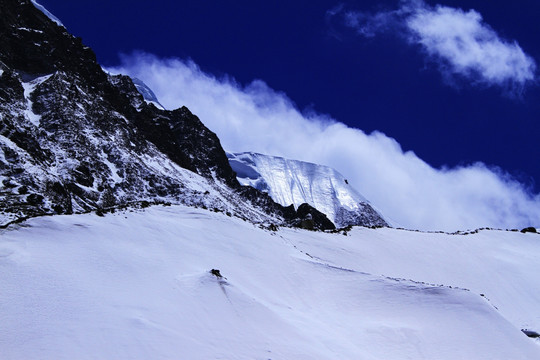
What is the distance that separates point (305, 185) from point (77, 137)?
3989 inches

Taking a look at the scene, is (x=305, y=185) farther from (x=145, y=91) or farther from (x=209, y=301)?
(x=209, y=301)

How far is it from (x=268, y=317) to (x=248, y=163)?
6020 inches

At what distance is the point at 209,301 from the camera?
15.6 metres

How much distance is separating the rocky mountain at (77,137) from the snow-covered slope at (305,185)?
38838 mm

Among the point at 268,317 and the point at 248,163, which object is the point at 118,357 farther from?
the point at 248,163

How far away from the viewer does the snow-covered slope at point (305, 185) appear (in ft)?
500

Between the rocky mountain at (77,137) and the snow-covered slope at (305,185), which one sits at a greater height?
the snow-covered slope at (305,185)

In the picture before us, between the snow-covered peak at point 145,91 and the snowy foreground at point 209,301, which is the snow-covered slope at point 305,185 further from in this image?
the snowy foreground at point 209,301

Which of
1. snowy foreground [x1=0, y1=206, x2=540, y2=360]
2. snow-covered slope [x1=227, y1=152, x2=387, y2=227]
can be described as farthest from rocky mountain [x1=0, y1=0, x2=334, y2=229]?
snow-covered slope [x1=227, y1=152, x2=387, y2=227]

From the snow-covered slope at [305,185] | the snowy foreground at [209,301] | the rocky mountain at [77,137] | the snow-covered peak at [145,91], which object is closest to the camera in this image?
the snowy foreground at [209,301]

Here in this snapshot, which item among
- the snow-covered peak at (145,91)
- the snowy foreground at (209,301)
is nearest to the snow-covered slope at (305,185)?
the snow-covered peak at (145,91)

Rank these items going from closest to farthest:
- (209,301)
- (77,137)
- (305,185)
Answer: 1. (209,301)
2. (77,137)
3. (305,185)

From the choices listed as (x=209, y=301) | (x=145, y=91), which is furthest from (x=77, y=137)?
(x=145, y=91)

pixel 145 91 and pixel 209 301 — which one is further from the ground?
pixel 145 91
